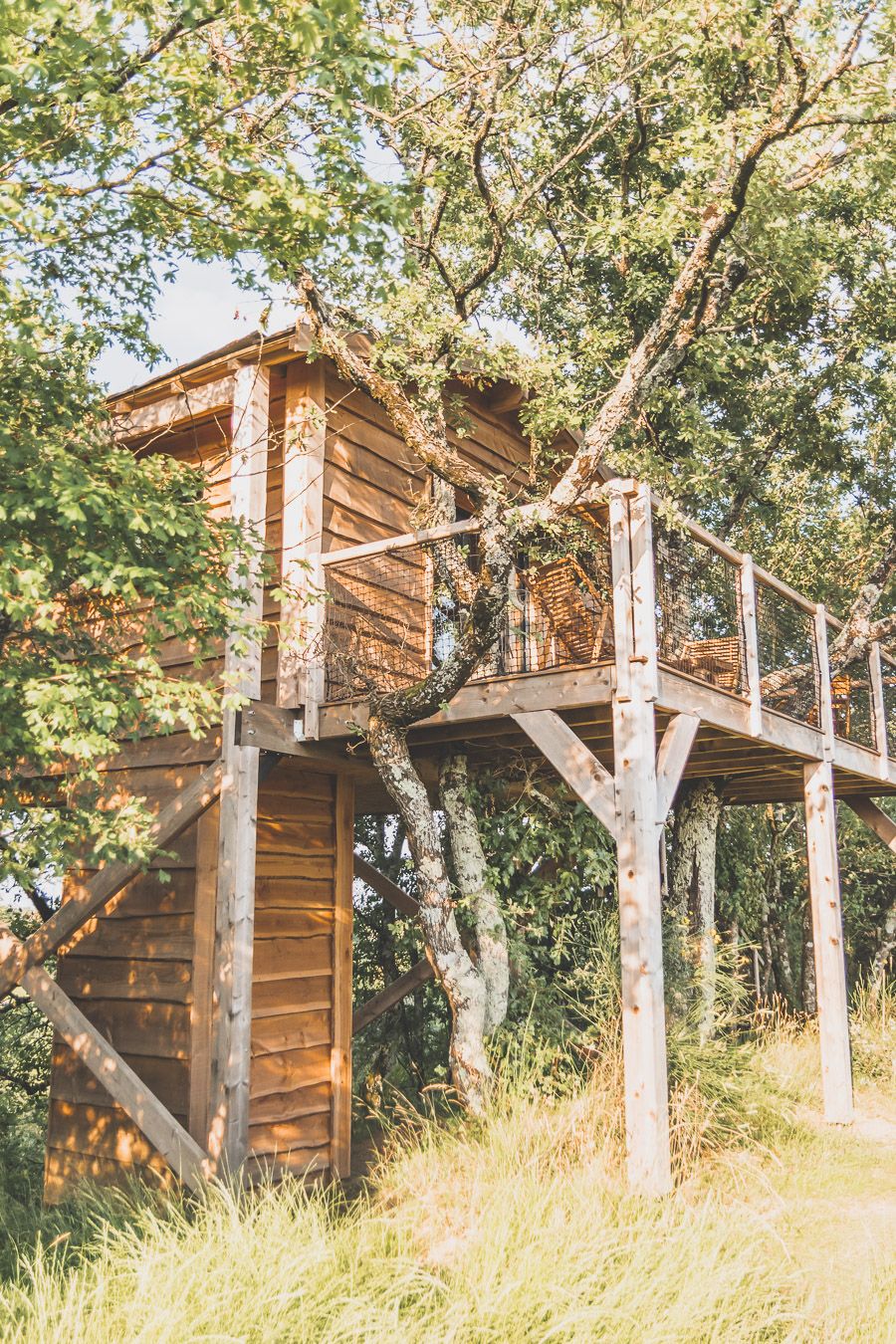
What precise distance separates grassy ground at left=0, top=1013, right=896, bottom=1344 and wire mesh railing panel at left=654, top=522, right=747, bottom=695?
153 inches

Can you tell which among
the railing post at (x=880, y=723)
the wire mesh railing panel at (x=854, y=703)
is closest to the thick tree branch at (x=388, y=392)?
the wire mesh railing panel at (x=854, y=703)

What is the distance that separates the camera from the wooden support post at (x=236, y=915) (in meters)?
6.80

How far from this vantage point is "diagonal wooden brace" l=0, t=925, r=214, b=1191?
21.9 ft

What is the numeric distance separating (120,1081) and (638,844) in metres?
3.57

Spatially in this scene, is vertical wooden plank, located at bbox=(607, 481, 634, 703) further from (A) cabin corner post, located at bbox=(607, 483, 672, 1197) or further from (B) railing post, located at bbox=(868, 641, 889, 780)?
(B) railing post, located at bbox=(868, 641, 889, 780)

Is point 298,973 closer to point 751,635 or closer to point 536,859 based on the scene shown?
point 536,859

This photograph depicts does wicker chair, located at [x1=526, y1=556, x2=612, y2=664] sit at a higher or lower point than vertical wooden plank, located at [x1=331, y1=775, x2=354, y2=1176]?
higher

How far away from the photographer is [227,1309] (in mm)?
4215

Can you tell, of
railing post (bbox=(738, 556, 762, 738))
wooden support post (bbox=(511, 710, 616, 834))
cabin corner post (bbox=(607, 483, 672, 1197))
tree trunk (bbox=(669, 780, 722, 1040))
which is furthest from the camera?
tree trunk (bbox=(669, 780, 722, 1040))

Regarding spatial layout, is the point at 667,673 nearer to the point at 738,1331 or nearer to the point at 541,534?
the point at 541,534

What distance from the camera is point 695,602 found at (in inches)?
415

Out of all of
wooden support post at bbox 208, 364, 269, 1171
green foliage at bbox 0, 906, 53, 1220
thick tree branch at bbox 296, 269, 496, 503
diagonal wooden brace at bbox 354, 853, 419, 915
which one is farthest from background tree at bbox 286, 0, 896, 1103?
green foliage at bbox 0, 906, 53, 1220

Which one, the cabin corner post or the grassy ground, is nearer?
the grassy ground

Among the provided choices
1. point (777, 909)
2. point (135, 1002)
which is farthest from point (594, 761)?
point (777, 909)
